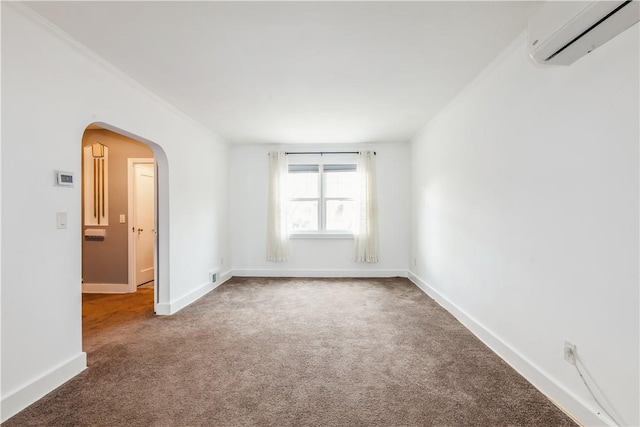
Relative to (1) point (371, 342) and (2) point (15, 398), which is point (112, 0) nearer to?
(2) point (15, 398)

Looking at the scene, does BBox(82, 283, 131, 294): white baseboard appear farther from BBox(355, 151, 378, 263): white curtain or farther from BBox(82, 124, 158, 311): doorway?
BBox(355, 151, 378, 263): white curtain

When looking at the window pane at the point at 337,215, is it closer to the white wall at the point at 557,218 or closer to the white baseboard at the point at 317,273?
the white baseboard at the point at 317,273

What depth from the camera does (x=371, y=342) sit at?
2768 mm

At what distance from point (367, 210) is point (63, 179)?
13.6ft

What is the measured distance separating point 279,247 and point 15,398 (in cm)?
380

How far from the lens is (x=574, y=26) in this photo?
4.88 feet

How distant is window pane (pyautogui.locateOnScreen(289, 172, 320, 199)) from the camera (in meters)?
5.60

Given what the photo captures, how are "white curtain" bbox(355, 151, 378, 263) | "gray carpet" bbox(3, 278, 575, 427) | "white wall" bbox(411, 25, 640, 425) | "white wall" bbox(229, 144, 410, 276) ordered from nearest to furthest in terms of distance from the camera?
"white wall" bbox(411, 25, 640, 425) < "gray carpet" bbox(3, 278, 575, 427) < "white curtain" bbox(355, 151, 378, 263) < "white wall" bbox(229, 144, 410, 276)

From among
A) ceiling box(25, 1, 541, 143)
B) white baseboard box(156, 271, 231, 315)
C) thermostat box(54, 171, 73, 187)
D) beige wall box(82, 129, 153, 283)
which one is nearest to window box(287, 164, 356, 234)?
white baseboard box(156, 271, 231, 315)

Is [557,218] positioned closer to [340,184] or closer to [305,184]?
[340,184]

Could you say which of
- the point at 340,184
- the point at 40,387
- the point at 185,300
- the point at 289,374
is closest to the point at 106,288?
the point at 185,300

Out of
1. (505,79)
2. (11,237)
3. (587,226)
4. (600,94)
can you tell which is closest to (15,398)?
(11,237)

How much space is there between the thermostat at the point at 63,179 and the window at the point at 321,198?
3581 mm

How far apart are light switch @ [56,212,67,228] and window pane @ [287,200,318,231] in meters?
3.67
